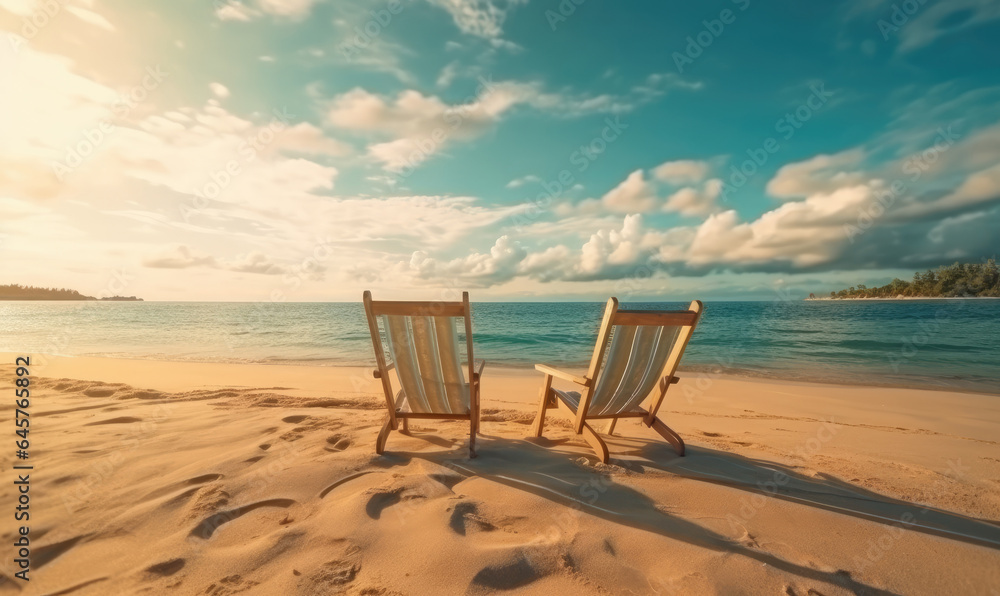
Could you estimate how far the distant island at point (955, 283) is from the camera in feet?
240

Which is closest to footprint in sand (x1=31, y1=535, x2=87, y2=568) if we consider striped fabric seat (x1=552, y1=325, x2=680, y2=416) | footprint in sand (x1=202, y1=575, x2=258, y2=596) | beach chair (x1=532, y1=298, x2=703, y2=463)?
footprint in sand (x1=202, y1=575, x2=258, y2=596)

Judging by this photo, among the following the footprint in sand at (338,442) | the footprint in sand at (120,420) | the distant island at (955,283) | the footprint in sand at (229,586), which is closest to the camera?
the footprint in sand at (229,586)

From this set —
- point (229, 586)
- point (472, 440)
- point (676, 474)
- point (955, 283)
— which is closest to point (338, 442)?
point (472, 440)

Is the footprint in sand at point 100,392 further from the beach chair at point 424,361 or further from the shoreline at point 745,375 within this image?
the beach chair at point 424,361

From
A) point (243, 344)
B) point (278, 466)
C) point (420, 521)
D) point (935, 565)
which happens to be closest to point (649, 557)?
point (420, 521)

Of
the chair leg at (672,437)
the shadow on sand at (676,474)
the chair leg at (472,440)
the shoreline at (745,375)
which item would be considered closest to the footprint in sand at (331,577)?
the shadow on sand at (676,474)

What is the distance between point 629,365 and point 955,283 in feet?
351

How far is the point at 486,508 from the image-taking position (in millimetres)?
2641

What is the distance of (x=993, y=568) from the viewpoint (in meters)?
2.18

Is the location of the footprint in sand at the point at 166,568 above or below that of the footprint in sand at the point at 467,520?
below

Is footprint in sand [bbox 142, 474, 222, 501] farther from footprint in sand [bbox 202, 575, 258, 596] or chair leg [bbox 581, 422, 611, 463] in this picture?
chair leg [bbox 581, 422, 611, 463]

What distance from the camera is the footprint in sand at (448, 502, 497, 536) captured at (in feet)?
7.87

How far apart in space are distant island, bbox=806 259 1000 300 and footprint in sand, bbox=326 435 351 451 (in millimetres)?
108238

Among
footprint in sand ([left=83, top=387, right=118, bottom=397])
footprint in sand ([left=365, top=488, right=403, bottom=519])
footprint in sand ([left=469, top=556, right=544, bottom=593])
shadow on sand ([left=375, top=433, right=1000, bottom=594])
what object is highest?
footprint in sand ([left=83, top=387, right=118, bottom=397])
